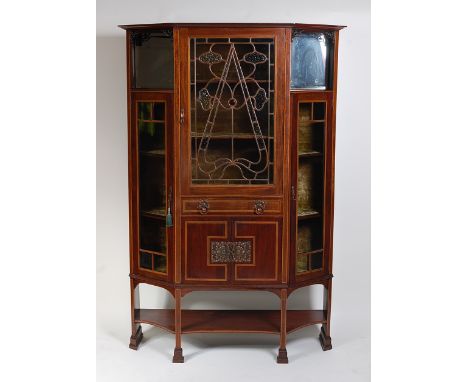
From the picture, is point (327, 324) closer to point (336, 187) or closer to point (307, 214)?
point (307, 214)

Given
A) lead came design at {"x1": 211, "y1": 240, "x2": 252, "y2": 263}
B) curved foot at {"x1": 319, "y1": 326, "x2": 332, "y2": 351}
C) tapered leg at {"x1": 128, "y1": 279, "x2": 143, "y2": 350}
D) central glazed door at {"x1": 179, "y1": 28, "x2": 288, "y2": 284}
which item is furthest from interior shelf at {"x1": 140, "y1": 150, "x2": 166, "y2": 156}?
curved foot at {"x1": 319, "y1": 326, "x2": 332, "y2": 351}

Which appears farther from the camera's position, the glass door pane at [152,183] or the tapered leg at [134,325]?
the tapered leg at [134,325]

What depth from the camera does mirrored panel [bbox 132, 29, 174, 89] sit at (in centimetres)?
388

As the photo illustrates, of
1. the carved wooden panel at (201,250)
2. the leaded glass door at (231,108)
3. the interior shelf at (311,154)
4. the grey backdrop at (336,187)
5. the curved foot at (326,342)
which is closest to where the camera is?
the leaded glass door at (231,108)

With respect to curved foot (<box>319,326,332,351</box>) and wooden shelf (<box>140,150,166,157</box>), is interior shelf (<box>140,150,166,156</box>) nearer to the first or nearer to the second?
wooden shelf (<box>140,150,166,157</box>)

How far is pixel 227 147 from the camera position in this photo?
388cm

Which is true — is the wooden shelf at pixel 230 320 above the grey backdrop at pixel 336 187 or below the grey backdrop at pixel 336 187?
below

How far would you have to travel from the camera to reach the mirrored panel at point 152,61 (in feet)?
12.7

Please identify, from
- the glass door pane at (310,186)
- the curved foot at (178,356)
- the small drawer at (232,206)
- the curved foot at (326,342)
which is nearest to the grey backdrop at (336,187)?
the curved foot at (326,342)

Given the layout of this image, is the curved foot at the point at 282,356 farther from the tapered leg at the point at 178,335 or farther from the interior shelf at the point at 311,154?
the interior shelf at the point at 311,154

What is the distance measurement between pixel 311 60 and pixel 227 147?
0.71m

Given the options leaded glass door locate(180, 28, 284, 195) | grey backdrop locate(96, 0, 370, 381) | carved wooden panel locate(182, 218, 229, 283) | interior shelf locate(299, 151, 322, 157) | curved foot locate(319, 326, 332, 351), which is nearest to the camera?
leaded glass door locate(180, 28, 284, 195)

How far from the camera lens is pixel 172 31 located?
3.69 m
